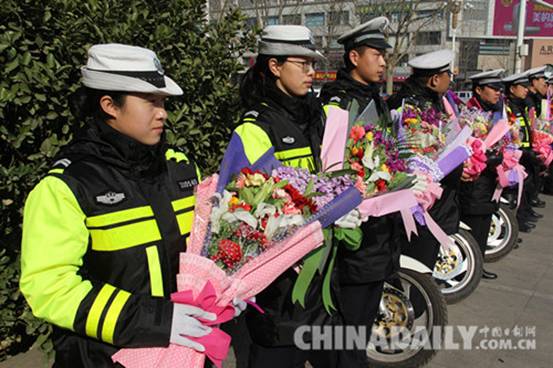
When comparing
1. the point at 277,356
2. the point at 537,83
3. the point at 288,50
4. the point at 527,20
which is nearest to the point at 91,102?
the point at 288,50

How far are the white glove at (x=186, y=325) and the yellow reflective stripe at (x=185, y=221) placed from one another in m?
0.34

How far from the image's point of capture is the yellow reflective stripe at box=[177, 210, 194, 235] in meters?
2.01

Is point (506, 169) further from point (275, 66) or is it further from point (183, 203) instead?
point (183, 203)

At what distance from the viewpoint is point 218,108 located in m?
4.27

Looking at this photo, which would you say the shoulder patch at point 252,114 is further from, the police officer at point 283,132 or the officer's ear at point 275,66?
the officer's ear at point 275,66

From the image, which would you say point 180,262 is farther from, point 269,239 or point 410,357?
point 410,357

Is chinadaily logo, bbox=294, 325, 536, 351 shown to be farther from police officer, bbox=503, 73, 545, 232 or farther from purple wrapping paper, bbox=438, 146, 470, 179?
police officer, bbox=503, 73, 545, 232

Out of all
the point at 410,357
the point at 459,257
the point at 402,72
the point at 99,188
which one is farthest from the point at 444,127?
the point at 402,72

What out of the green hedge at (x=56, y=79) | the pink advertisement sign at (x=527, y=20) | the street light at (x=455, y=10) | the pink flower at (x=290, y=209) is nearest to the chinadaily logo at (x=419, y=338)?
the pink flower at (x=290, y=209)

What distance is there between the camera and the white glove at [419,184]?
9.62 feet

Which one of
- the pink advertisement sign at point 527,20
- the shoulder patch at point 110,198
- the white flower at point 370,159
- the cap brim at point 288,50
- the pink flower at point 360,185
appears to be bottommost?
the pink advertisement sign at point 527,20

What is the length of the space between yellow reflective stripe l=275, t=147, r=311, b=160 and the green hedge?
46.5 inches

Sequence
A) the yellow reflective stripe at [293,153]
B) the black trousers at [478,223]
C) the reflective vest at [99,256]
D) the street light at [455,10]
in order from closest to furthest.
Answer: the reflective vest at [99,256] < the yellow reflective stripe at [293,153] < the black trousers at [478,223] < the street light at [455,10]

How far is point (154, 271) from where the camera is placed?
6.23 ft
